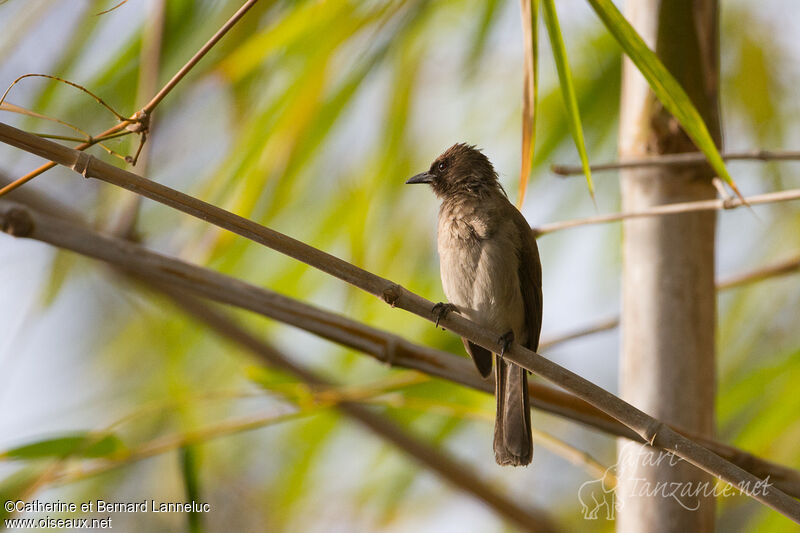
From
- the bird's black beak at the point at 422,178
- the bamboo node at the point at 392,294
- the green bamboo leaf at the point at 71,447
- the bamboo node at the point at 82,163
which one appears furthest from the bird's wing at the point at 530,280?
the bamboo node at the point at 82,163

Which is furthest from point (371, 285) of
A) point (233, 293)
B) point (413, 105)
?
point (413, 105)

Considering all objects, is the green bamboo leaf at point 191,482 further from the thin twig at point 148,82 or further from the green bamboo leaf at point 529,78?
the green bamboo leaf at point 529,78

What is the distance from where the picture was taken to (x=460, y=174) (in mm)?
3414

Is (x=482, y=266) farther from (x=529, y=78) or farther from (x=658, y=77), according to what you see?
(x=658, y=77)

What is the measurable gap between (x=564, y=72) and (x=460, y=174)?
1.59 meters

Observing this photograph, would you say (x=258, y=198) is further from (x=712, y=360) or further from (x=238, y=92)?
(x=712, y=360)

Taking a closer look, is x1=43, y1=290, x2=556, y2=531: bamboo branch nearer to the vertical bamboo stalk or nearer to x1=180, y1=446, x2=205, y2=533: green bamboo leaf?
x1=180, y1=446, x2=205, y2=533: green bamboo leaf

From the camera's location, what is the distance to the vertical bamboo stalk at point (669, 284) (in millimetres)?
2047

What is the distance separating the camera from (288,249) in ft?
4.40

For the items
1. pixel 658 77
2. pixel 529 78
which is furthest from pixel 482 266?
pixel 658 77

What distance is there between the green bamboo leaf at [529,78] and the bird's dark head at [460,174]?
1.31 m

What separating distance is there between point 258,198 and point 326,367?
4.26ft

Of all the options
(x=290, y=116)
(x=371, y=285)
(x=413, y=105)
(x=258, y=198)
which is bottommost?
(x=371, y=285)

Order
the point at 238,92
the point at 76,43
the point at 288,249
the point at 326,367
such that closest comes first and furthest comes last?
the point at 288,249
the point at 76,43
the point at 238,92
the point at 326,367
